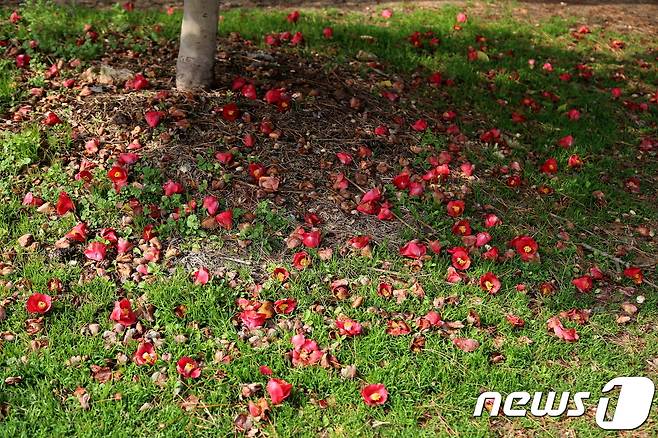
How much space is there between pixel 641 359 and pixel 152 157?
114 inches

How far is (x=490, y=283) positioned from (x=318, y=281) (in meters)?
0.92

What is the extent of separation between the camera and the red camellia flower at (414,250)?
12.7 feet

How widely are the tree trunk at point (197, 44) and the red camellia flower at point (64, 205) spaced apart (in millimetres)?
1200

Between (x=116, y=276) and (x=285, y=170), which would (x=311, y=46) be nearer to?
(x=285, y=170)

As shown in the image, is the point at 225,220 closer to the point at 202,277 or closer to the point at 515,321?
the point at 202,277

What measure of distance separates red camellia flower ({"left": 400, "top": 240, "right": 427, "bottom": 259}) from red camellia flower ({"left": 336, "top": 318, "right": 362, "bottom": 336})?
619 millimetres

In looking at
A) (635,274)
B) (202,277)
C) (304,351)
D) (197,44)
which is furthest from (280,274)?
(635,274)

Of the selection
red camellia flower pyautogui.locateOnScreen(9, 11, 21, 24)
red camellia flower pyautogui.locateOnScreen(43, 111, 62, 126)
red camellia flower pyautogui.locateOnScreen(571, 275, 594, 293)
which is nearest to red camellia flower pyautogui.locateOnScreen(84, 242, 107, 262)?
red camellia flower pyautogui.locateOnScreen(43, 111, 62, 126)

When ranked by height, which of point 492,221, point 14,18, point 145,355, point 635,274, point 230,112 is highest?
point 14,18

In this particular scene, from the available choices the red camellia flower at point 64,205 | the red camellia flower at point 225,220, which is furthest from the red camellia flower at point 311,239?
the red camellia flower at point 64,205

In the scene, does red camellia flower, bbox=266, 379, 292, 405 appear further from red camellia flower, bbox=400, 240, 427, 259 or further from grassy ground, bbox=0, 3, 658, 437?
red camellia flower, bbox=400, 240, 427, 259

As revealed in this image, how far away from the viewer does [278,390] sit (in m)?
3.04

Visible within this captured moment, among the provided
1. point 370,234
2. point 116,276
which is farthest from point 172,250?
point 370,234

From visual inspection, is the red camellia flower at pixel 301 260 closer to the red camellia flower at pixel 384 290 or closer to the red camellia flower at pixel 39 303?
the red camellia flower at pixel 384 290
